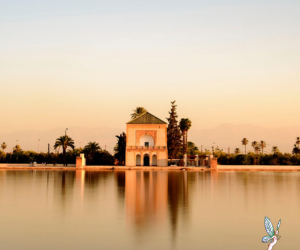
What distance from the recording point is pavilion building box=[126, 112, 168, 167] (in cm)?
5556

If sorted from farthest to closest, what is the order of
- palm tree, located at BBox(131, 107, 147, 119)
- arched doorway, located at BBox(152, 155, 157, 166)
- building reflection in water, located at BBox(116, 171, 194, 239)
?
palm tree, located at BBox(131, 107, 147, 119) < arched doorway, located at BBox(152, 155, 157, 166) < building reflection in water, located at BBox(116, 171, 194, 239)

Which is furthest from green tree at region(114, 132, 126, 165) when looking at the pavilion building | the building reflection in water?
the building reflection in water

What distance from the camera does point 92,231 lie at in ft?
34.9

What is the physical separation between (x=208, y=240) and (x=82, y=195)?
9933mm

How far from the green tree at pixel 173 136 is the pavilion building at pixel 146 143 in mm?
6348

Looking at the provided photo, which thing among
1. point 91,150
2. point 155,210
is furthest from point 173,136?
point 155,210

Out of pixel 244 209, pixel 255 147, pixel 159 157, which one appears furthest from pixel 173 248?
pixel 255 147

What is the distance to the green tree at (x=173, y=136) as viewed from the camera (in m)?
63.3

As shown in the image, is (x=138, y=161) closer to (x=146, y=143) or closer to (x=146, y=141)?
(x=146, y=143)

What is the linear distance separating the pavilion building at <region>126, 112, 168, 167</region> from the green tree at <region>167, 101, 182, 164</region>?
6348 mm

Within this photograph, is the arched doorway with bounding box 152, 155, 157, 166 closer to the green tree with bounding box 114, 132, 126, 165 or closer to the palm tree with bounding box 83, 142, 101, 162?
the green tree with bounding box 114, 132, 126, 165

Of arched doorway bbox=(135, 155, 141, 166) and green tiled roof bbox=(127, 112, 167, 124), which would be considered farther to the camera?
green tiled roof bbox=(127, 112, 167, 124)

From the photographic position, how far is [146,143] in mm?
57375

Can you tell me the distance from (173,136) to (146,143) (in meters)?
7.93
